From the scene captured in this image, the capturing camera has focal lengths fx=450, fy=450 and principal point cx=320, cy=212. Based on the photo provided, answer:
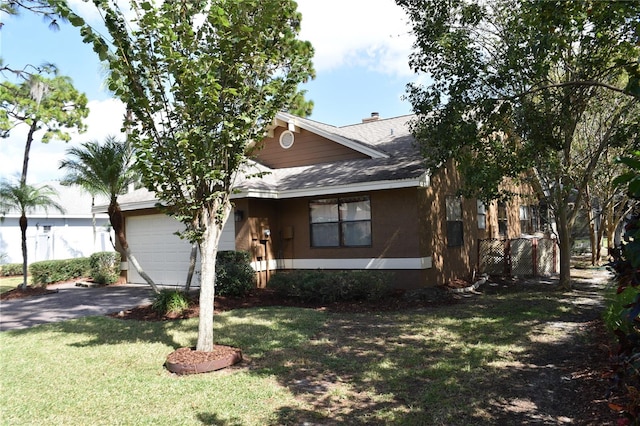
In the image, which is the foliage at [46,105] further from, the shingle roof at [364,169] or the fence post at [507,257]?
the fence post at [507,257]

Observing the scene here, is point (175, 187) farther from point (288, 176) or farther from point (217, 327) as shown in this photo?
Result: point (288, 176)

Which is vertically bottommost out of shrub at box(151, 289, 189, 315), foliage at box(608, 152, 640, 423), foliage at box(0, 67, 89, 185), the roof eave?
shrub at box(151, 289, 189, 315)

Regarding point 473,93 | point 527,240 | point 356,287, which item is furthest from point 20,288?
point 527,240

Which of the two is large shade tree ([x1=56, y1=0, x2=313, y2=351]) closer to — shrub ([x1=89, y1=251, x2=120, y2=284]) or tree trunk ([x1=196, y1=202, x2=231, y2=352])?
tree trunk ([x1=196, y1=202, x2=231, y2=352])

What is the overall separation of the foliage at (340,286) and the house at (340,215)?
3.94 feet

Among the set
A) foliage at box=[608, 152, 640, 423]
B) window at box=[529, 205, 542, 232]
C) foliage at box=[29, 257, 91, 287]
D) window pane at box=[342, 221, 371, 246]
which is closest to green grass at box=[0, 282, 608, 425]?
foliage at box=[608, 152, 640, 423]

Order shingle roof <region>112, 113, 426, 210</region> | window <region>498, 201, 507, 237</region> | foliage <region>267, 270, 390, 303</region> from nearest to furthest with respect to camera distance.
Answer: foliage <region>267, 270, 390, 303</region> < shingle roof <region>112, 113, 426, 210</region> < window <region>498, 201, 507, 237</region>

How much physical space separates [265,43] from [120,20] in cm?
191

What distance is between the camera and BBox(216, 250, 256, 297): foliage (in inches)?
459

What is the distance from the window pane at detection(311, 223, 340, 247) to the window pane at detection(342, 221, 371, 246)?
256 mm

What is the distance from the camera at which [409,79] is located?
11.4 meters

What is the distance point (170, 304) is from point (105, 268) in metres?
8.14

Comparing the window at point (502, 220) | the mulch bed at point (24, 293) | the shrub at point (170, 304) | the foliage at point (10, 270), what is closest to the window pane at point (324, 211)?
the shrub at point (170, 304)

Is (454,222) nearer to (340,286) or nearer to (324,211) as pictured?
(324,211)
